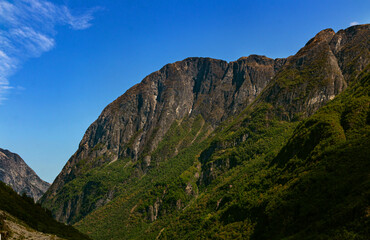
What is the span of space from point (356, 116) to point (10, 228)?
17664 cm

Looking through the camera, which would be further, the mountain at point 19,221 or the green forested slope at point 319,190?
the green forested slope at point 319,190

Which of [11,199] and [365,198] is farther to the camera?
[11,199]

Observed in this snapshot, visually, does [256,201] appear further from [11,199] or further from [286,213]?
[11,199]

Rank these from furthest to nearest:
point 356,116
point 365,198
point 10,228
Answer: point 356,116 → point 365,198 → point 10,228

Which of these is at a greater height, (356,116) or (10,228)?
(356,116)

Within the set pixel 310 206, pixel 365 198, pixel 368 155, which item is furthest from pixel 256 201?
pixel 365 198

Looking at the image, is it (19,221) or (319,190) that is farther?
(319,190)

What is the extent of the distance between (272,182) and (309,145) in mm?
33900

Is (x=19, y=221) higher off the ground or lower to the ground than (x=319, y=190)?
Answer: lower

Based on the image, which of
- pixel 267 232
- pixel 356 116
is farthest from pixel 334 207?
pixel 356 116

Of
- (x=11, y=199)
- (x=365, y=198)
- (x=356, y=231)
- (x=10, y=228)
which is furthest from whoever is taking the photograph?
(x=11, y=199)

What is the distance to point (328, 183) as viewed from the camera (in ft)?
415

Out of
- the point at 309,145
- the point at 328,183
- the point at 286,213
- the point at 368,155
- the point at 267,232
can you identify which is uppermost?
the point at 309,145

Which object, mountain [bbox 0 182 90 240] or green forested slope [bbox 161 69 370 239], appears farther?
green forested slope [bbox 161 69 370 239]
